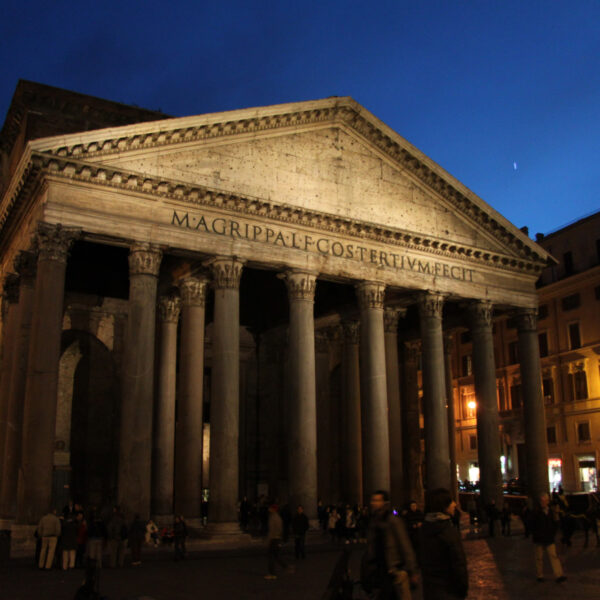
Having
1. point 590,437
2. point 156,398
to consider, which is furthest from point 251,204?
point 590,437

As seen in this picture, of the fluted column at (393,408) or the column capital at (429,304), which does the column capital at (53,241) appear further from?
the fluted column at (393,408)

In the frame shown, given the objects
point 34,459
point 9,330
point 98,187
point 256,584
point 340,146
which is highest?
point 340,146

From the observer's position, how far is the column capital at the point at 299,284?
66.1ft

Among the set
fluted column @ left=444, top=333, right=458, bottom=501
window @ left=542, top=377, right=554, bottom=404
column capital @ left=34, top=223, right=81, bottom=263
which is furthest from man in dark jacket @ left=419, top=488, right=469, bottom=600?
window @ left=542, top=377, right=554, bottom=404

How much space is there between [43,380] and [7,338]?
20.4 ft

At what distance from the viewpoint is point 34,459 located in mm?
15523

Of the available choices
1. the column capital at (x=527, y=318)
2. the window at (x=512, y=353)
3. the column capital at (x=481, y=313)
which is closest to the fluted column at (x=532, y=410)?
the column capital at (x=527, y=318)

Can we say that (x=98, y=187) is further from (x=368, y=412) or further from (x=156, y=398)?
(x=368, y=412)

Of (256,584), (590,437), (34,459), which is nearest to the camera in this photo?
(256,584)

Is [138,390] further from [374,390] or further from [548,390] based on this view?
[548,390]

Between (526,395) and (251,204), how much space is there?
39.4 feet

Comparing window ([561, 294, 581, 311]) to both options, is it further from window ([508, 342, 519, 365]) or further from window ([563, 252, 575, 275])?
window ([508, 342, 519, 365])

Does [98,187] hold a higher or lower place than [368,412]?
higher

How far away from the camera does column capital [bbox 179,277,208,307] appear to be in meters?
20.6
